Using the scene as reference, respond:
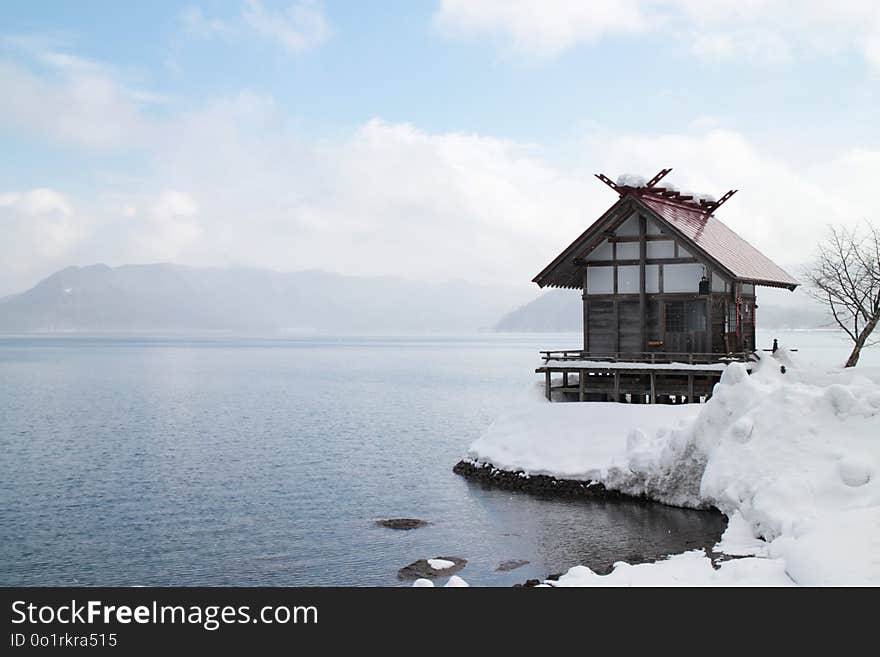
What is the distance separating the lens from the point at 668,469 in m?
25.8

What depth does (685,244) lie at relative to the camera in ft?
109

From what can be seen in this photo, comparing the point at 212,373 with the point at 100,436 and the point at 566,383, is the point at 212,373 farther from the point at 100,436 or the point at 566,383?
the point at 566,383

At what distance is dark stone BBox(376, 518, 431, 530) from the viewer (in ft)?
79.5

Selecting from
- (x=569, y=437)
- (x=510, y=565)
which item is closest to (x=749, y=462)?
(x=510, y=565)

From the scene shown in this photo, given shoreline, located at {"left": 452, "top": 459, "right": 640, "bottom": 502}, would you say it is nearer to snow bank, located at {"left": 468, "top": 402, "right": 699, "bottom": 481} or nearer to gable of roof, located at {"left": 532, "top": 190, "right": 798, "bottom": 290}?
snow bank, located at {"left": 468, "top": 402, "right": 699, "bottom": 481}

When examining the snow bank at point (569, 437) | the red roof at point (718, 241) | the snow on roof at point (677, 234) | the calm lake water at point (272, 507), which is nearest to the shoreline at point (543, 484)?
the snow bank at point (569, 437)

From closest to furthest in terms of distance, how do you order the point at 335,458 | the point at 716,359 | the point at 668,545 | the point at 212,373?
the point at 668,545 < the point at 716,359 < the point at 335,458 < the point at 212,373

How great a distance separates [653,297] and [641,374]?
3.66 meters

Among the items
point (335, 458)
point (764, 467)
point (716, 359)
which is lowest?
point (335, 458)

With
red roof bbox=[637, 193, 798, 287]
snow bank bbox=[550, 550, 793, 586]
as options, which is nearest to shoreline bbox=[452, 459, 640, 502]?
snow bank bbox=[550, 550, 793, 586]


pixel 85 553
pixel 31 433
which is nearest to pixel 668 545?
pixel 85 553

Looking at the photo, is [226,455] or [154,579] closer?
[154,579]

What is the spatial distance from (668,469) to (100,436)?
33834 millimetres

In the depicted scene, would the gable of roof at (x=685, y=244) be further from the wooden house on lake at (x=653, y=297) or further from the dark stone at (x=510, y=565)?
the dark stone at (x=510, y=565)
